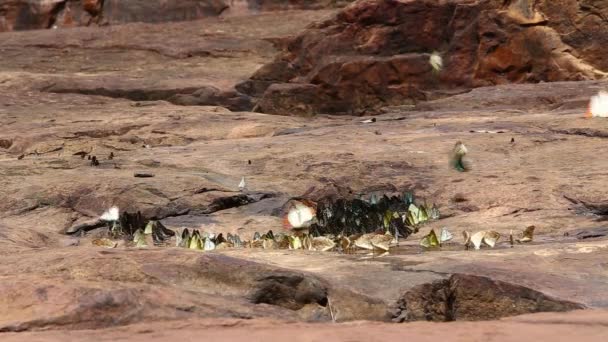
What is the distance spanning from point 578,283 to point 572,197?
2.17 meters

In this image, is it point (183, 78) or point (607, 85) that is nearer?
point (607, 85)

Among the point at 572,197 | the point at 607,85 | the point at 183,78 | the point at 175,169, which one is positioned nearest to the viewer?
the point at 572,197

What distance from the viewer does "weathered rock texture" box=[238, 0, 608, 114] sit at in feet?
35.8

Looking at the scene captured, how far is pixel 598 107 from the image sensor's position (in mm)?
8078

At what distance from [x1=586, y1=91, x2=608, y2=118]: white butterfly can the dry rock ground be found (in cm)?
15

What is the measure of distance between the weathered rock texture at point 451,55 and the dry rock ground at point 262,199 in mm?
731

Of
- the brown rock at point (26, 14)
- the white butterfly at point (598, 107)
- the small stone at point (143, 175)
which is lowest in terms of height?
the small stone at point (143, 175)

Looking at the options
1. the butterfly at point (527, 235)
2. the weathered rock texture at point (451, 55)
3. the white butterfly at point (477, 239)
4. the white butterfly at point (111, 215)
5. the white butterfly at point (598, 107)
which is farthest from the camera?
the weathered rock texture at point (451, 55)

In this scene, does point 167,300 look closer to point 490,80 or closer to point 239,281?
point 239,281

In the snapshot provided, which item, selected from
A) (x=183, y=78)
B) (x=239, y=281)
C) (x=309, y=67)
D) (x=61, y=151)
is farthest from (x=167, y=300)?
(x=183, y=78)

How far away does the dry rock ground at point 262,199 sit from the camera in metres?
3.27

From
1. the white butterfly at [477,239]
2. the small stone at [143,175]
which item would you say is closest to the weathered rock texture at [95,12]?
the small stone at [143,175]

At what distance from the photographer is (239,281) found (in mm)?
3615

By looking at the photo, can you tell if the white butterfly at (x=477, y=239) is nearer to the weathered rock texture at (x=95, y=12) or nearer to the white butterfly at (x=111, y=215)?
the white butterfly at (x=111, y=215)
